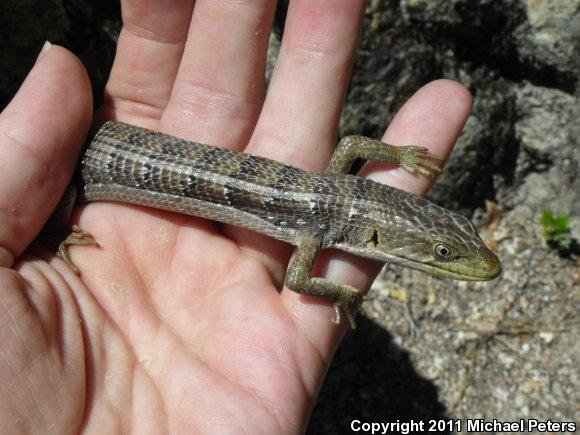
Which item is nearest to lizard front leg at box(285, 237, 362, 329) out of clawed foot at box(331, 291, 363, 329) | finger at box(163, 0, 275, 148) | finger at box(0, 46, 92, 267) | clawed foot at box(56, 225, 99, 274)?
clawed foot at box(331, 291, 363, 329)

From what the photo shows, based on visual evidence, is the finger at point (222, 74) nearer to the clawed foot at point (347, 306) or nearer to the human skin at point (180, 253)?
the human skin at point (180, 253)

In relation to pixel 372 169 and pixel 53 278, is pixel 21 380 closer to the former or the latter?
pixel 53 278

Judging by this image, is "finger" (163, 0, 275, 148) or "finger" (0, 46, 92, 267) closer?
"finger" (0, 46, 92, 267)

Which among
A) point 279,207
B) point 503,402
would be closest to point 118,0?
point 279,207

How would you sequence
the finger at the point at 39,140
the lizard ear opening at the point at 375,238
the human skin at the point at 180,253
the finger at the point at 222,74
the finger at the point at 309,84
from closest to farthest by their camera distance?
1. the human skin at the point at 180,253
2. the finger at the point at 39,140
3. the lizard ear opening at the point at 375,238
4. the finger at the point at 309,84
5. the finger at the point at 222,74

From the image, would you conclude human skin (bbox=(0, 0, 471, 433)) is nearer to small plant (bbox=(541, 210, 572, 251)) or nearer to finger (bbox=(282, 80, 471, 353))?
finger (bbox=(282, 80, 471, 353))
